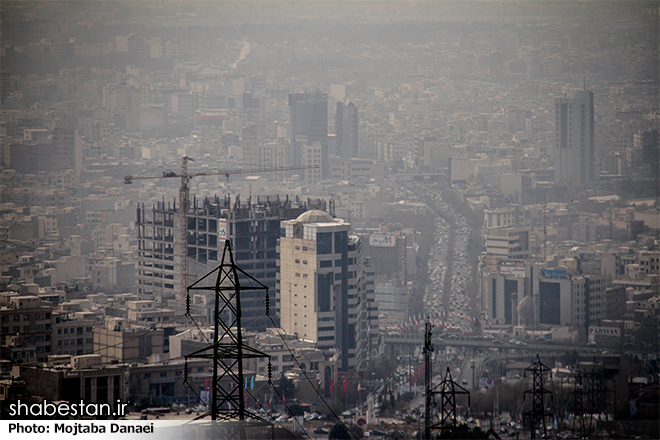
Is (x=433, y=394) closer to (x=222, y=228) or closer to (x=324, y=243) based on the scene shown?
(x=324, y=243)

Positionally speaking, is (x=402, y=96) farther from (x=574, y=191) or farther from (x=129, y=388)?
(x=129, y=388)

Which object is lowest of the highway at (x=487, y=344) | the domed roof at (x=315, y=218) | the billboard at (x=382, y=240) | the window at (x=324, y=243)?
the highway at (x=487, y=344)

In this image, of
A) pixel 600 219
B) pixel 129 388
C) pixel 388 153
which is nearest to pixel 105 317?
pixel 129 388

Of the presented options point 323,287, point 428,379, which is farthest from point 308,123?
point 428,379

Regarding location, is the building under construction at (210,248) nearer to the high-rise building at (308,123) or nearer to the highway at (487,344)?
the highway at (487,344)

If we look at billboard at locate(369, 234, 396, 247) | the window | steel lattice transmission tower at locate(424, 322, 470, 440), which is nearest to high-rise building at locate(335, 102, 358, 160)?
billboard at locate(369, 234, 396, 247)

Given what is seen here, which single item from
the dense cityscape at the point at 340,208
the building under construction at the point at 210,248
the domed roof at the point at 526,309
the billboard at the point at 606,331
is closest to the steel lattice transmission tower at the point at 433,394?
the dense cityscape at the point at 340,208
